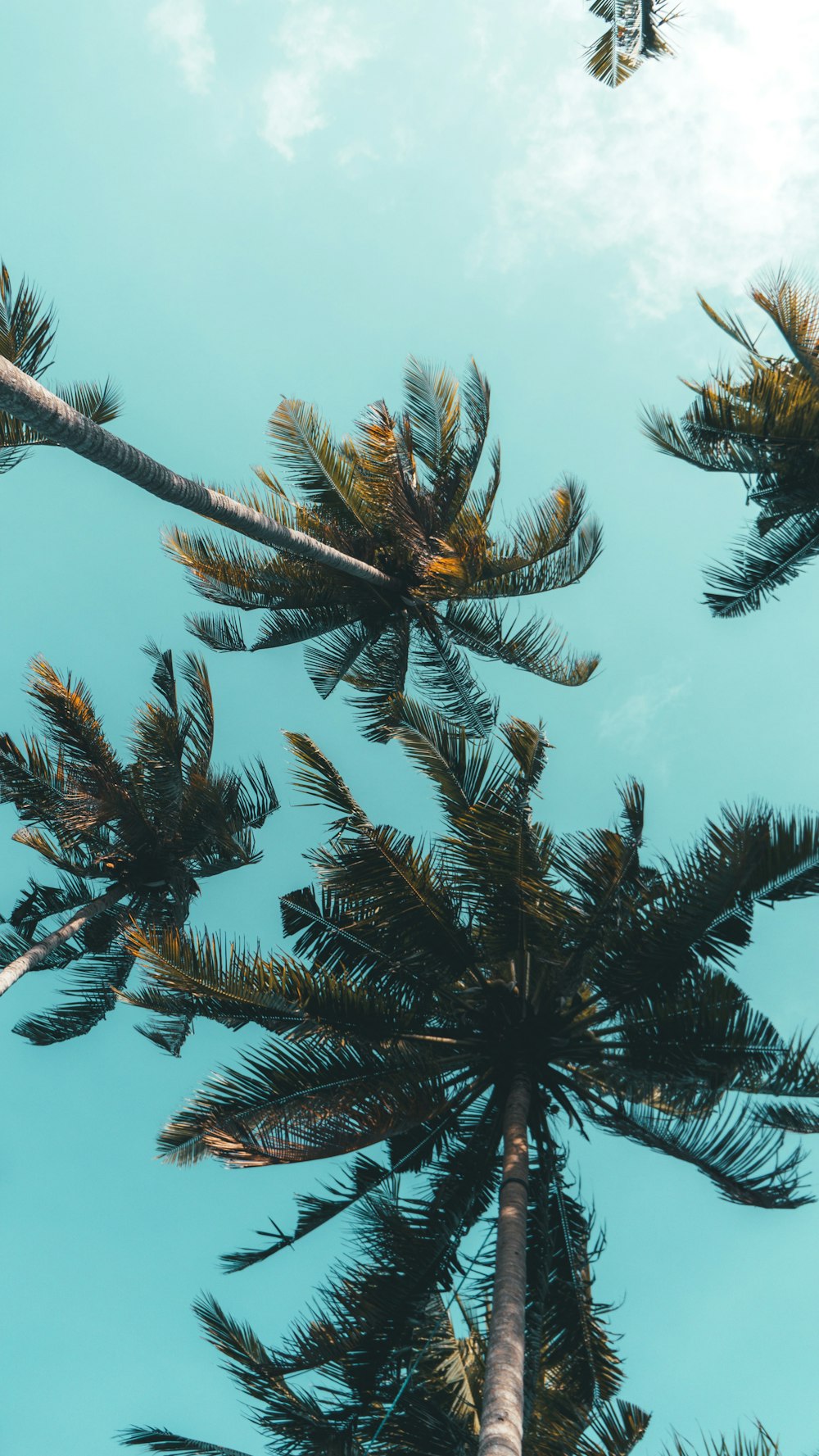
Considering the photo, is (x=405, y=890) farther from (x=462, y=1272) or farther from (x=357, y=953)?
(x=462, y=1272)

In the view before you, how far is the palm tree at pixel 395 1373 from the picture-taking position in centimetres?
775

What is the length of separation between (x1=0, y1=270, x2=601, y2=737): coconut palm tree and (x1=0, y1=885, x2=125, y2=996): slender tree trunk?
4.06 m

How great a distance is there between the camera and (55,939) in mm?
13891

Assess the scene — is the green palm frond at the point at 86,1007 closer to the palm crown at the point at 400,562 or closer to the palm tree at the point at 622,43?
the palm crown at the point at 400,562

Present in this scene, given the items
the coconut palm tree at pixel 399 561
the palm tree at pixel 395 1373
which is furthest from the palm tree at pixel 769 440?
the palm tree at pixel 395 1373

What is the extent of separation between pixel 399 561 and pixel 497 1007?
25.3 ft

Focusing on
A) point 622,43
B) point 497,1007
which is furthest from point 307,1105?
point 622,43

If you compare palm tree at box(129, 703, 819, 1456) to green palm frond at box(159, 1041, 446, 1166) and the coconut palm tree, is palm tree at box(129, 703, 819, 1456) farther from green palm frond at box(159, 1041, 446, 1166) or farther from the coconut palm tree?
the coconut palm tree

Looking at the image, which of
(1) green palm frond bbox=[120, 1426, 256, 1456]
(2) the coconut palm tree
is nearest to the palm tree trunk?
(2) the coconut palm tree

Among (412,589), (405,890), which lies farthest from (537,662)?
(405,890)

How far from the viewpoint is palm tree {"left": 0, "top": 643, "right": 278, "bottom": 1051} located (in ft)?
46.2

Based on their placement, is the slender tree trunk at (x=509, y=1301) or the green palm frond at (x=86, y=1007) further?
the green palm frond at (x=86, y=1007)

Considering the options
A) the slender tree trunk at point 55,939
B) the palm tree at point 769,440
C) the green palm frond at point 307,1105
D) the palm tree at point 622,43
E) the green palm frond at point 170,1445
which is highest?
the palm tree at point 622,43

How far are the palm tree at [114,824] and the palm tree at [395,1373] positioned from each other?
6.59 m
